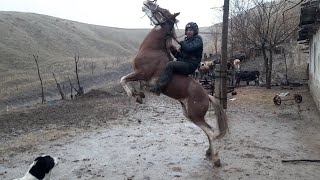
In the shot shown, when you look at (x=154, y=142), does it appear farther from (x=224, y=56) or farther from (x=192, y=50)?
(x=224, y=56)

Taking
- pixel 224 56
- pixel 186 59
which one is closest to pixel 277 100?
pixel 224 56

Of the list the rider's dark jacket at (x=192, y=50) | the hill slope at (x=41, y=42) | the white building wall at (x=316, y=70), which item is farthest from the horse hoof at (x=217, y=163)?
the hill slope at (x=41, y=42)

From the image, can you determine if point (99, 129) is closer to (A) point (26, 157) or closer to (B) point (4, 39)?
(A) point (26, 157)

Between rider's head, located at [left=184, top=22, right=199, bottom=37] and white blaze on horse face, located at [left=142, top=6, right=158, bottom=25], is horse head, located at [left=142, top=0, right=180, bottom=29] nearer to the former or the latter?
white blaze on horse face, located at [left=142, top=6, right=158, bottom=25]

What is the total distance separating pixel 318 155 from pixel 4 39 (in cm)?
4749

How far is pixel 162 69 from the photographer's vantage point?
703 cm

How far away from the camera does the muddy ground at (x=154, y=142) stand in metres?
7.07

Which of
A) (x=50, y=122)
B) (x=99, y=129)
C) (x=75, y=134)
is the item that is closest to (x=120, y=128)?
(x=99, y=129)

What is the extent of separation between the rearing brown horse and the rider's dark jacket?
0.87ft

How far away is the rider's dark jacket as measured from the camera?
7109 millimetres

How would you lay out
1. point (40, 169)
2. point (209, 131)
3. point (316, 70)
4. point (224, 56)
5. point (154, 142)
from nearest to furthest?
1. point (40, 169)
2. point (209, 131)
3. point (154, 142)
4. point (224, 56)
5. point (316, 70)

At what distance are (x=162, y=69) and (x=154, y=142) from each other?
2.89 m

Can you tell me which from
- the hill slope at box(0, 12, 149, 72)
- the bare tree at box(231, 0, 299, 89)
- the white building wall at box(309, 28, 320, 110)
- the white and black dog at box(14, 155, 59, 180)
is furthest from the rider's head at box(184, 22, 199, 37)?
the hill slope at box(0, 12, 149, 72)

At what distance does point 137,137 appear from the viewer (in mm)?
9961
